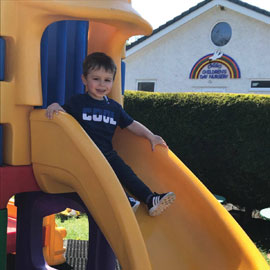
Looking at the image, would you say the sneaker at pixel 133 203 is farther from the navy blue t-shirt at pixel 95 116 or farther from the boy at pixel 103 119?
the navy blue t-shirt at pixel 95 116

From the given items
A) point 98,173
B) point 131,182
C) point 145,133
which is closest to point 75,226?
point 145,133

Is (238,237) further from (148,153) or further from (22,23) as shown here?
(22,23)

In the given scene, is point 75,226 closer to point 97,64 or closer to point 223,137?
point 223,137

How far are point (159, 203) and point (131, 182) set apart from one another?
0.74 feet

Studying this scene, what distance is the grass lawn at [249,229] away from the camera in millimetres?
4829

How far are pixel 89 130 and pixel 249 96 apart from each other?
413 cm

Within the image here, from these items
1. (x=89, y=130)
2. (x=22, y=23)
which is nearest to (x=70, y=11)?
(x=22, y=23)

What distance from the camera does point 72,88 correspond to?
311 cm

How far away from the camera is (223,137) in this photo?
6.18 m

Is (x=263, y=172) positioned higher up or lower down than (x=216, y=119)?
lower down

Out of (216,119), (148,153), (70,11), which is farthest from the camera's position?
(216,119)

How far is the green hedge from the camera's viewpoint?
19.2 feet

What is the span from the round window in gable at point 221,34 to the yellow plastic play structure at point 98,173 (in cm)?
996

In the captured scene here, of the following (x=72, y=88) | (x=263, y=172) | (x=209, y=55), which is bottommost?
(x=263, y=172)
